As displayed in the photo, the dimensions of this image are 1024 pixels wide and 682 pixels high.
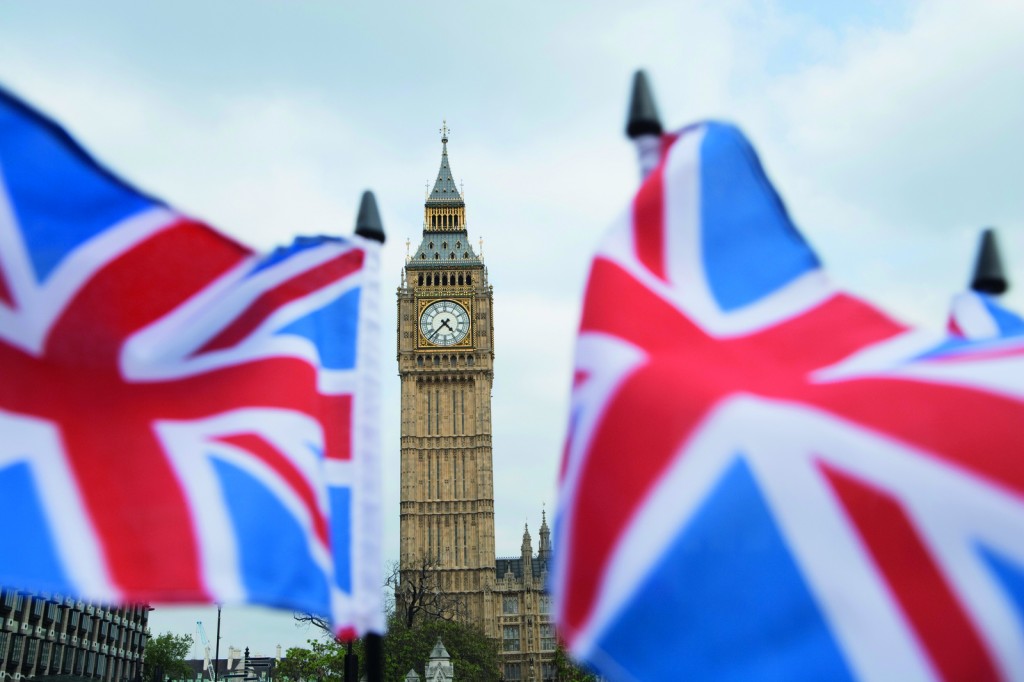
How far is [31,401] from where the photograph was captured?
531 cm

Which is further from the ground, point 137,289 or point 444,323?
point 444,323

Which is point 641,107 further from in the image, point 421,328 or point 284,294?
point 421,328

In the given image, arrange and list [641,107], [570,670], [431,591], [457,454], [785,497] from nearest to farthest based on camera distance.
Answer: [785,497], [641,107], [570,670], [431,591], [457,454]

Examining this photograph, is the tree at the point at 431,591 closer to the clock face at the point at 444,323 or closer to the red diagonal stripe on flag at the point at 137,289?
the clock face at the point at 444,323

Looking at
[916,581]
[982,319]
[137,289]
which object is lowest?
[916,581]

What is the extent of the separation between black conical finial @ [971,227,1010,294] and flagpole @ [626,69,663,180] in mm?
2305

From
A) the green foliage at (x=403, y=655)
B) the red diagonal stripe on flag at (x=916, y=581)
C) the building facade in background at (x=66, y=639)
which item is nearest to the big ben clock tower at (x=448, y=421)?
the green foliage at (x=403, y=655)

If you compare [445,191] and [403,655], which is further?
[445,191]

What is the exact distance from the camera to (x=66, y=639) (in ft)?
176

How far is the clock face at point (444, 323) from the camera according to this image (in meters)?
82.7

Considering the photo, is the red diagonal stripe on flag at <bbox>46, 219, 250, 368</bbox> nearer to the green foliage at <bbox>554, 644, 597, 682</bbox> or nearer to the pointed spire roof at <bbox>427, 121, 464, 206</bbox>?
the green foliage at <bbox>554, 644, 597, 682</bbox>

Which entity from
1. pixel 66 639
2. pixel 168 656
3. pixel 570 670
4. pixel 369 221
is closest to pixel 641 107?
pixel 369 221

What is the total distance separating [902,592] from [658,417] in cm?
125

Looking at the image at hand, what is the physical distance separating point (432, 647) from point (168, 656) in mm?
51184
